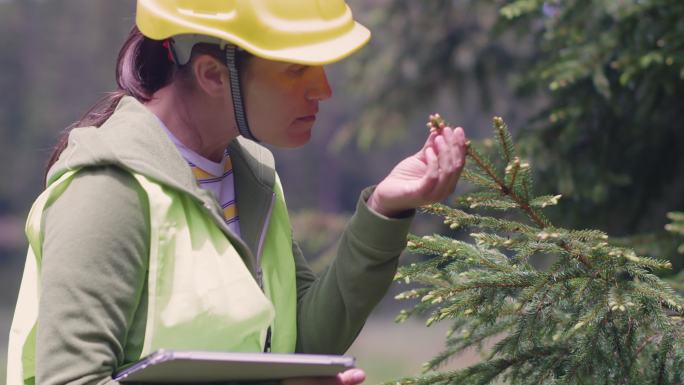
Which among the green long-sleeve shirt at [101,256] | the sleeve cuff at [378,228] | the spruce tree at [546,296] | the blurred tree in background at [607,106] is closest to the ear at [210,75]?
the green long-sleeve shirt at [101,256]

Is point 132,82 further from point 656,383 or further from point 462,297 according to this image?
point 656,383

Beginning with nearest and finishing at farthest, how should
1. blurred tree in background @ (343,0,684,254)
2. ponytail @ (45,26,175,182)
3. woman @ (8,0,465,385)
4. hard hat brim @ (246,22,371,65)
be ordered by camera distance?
1. woman @ (8,0,465,385)
2. hard hat brim @ (246,22,371,65)
3. ponytail @ (45,26,175,182)
4. blurred tree in background @ (343,0,684,254)

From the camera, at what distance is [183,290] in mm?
1782

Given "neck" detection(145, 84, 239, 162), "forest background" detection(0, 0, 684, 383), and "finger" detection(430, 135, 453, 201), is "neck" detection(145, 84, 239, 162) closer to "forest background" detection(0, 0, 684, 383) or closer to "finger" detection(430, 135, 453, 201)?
"forest background" detection(0, 0, 684, 383)

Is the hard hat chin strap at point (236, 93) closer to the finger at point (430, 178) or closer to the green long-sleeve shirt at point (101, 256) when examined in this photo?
the green long-sleeve shirt at point (101, 256)

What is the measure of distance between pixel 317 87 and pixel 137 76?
0.35 metres

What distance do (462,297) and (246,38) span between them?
0.67 m

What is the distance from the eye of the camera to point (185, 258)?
180cm

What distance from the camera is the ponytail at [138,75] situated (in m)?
2.06

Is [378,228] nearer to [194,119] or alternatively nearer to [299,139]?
[299,139]

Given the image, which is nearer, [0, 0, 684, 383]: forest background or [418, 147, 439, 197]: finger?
[418, 147, 439, 197]: finger

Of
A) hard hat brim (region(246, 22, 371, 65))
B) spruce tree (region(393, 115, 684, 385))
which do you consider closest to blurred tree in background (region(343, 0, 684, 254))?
spruce tree (region(393, 115, 684, 385))

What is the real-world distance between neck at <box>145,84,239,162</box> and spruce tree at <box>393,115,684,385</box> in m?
0.43

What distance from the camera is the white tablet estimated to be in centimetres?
162
